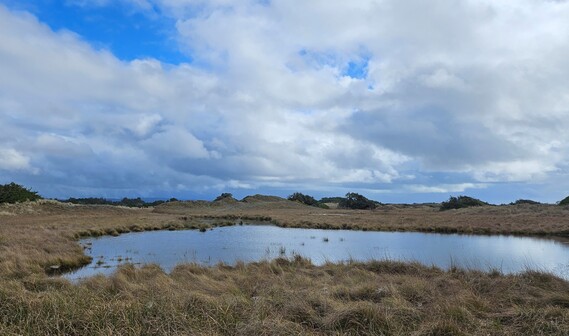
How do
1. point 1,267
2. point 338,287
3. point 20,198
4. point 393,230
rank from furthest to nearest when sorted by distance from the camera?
point 20,198 → point 393,230 → point 1,267 → point 338,287

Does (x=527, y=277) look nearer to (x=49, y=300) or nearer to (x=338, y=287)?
(x=338, y=287)

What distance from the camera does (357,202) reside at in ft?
331

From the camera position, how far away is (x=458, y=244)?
30.4 m

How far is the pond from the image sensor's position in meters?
19.8

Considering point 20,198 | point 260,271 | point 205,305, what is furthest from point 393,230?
point 20,198

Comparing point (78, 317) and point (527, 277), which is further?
point (527, 277)

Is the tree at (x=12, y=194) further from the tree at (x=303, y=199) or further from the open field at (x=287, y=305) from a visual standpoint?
the tree at (x=303, y=199)

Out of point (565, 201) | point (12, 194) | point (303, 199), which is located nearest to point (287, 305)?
point (12, 194)

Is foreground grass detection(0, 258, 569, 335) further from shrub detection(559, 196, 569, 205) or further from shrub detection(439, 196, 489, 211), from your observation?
shrub detection(439, 196, 489, 211)

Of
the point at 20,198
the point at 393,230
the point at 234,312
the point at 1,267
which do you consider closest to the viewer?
the point at 234,312

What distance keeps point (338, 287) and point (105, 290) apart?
5589mm

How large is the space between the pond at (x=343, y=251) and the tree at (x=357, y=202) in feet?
213

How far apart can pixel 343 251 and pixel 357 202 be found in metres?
76.7

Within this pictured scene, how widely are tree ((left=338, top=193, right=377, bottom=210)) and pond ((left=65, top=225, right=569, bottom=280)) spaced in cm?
6492
